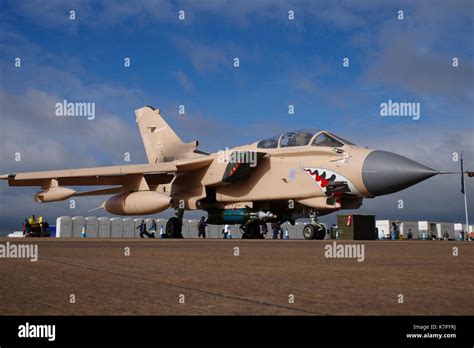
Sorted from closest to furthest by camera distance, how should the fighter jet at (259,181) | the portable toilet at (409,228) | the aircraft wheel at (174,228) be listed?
the fighter jet at (259,181) → the aircraft wheel at (174,228) → the portable toilet at (409,228)

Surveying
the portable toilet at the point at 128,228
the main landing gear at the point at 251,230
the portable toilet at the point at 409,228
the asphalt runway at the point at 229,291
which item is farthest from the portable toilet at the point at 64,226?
the asphalt runway at the point at 229,291

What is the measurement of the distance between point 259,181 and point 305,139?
2297 mm

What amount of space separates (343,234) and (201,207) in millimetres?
6188

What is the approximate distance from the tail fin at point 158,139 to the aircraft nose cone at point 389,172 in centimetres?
983

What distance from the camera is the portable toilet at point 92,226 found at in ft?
122

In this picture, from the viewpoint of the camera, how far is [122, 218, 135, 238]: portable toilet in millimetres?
38750

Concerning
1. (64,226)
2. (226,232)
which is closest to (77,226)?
(64,226)

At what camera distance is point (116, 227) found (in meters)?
38.2

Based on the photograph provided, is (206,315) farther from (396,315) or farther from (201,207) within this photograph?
(201,207)

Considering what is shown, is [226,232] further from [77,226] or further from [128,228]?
[77,226]

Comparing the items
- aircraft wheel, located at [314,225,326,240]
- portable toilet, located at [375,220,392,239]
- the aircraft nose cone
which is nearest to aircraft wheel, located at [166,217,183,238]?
aircraft wheel, located at [314,225,326,240]

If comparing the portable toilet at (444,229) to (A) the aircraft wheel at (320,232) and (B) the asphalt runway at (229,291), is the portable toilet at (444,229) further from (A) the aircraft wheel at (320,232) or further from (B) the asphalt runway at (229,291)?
(B) the asphalt runway at (229,291)

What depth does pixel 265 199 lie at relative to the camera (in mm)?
17281
